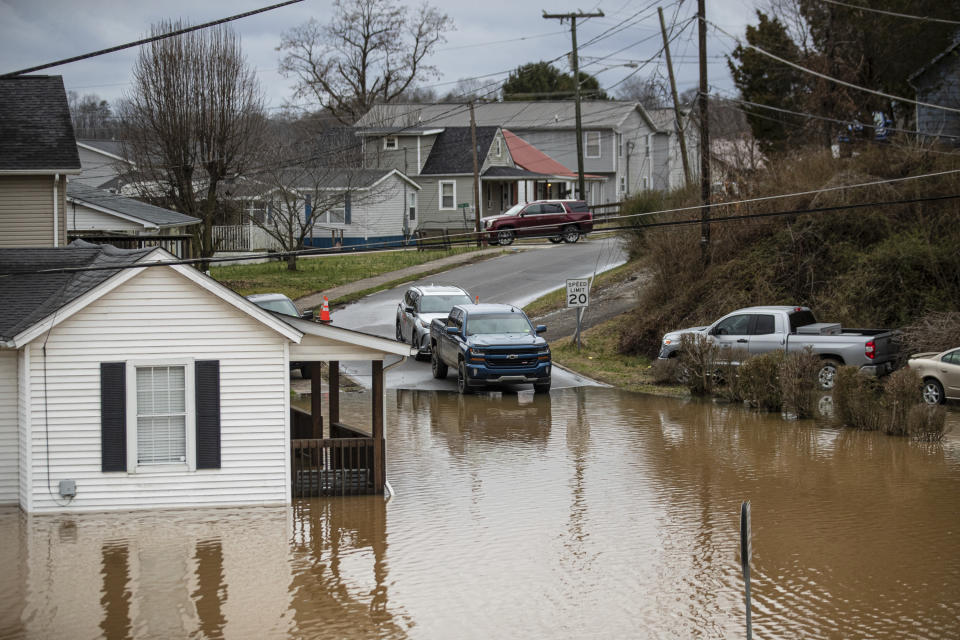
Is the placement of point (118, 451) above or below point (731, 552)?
above

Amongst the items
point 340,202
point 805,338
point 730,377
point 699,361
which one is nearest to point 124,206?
point 340,202

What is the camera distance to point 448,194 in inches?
2511

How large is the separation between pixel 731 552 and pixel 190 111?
3485 cm

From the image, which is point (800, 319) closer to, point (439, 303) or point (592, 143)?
point (439, 303)

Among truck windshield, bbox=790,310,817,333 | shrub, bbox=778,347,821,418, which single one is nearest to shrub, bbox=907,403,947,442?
shrub, bbox=778,347,821,418

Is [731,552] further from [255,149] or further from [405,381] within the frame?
[255,149]

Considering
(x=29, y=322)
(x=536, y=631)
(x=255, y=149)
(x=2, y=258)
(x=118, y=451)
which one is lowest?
(x=536, y=631)

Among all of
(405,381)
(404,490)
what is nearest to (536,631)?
(404,490)

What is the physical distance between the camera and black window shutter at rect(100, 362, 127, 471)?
49.6 ft

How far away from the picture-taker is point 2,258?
1781 centimetres

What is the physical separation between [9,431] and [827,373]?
16896 millimetres

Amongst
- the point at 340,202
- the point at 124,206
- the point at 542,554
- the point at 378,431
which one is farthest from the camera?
the point at 340,202

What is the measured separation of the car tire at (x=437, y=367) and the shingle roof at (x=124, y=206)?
454 inches

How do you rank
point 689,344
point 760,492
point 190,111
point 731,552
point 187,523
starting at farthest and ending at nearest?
point 190,111, point 689,344, point 760,492, point 187,523, point 731,552
